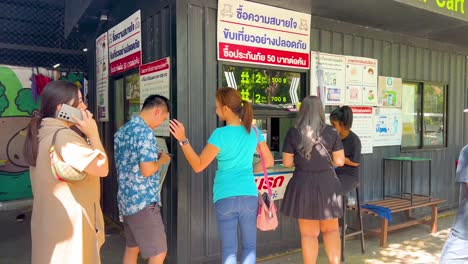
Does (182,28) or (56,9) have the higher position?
(56,9)

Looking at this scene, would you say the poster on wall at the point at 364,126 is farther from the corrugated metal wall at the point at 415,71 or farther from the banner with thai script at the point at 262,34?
the banner with thai script at the point at 262,34

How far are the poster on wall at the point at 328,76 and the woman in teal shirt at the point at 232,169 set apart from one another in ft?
6.69

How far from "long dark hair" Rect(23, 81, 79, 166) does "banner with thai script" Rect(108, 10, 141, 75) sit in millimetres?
2363

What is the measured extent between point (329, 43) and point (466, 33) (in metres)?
2.26

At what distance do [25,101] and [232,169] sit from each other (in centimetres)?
596

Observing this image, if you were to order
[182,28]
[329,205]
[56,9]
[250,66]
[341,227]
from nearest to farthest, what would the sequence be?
[329,205], [182,28], [250,66], [341,227], [56,9]

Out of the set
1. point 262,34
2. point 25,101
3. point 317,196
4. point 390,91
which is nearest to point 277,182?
point 317,196

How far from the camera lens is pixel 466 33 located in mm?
5539

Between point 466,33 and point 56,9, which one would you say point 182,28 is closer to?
point 466,33

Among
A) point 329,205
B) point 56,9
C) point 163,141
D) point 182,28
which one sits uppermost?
point 56,9

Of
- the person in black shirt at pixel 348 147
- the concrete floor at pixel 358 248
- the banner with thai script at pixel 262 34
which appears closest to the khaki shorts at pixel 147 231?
the concrete floor at pixel 358 248

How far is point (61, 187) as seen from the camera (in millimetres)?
1950

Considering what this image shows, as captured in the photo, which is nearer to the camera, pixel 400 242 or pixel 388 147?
pixel 400 242

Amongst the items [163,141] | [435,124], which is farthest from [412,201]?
[163,141]
